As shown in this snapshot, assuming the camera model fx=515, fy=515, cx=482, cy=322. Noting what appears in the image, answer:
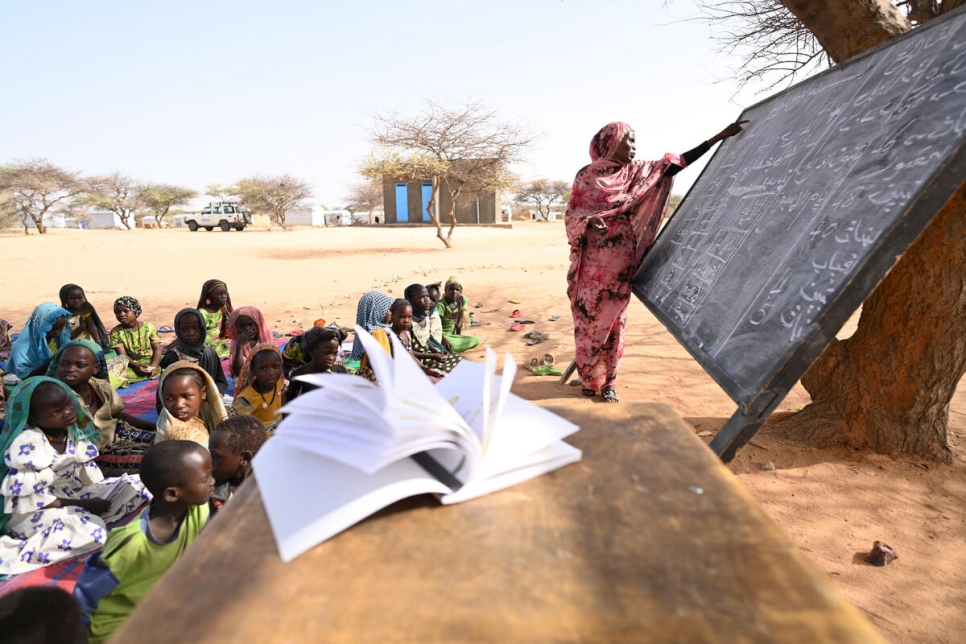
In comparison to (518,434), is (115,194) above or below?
above

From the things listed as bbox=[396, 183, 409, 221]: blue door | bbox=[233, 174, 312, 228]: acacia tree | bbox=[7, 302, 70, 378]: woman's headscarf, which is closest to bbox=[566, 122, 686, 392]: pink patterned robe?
bbox=[7, 302, 70, 378]: woman's headscarf

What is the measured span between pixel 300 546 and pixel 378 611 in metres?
0.19

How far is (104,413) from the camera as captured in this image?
141 inches

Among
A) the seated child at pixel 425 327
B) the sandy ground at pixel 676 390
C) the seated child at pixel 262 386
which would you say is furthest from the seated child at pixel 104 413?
the sandy ground at pixel 676 390

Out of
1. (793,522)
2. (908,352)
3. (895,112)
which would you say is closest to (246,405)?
(793,522)

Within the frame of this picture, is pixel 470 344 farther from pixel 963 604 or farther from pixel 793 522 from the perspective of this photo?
pixel 963 604

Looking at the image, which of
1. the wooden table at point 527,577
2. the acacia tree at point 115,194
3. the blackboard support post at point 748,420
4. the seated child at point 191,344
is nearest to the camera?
the wooden table at point 527,577

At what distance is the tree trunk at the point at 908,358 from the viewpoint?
2699 mm

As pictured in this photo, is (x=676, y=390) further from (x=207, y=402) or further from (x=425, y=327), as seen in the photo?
(x=207, y=402)

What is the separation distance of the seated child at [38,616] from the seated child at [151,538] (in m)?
0.42

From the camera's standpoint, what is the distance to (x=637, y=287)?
12.3 feet

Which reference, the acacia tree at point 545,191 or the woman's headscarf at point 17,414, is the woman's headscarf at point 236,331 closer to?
the woman's headscarf at point 17,414

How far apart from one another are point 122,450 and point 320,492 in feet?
11.2

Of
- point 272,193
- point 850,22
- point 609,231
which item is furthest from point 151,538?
point 272,193
